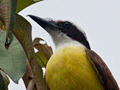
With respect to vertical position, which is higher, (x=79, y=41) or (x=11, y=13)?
(x=11, y=13)

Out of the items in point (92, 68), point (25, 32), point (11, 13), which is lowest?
point (92, 68)

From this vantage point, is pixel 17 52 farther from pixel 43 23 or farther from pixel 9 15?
pixel 43 23

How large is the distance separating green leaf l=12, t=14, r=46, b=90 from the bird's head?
2.99 ft

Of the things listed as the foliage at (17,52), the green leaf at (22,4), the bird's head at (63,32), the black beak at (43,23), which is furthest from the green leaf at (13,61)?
the bird's head at (63,32)

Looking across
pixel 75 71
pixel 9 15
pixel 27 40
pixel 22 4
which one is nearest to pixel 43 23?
pixel 22 4

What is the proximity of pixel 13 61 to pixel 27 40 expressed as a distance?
0.23 metres

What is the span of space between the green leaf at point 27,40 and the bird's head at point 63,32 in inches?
35.9

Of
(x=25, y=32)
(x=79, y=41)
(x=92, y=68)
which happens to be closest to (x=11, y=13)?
(x=25, y=32)

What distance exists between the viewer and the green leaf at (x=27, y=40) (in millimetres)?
1372

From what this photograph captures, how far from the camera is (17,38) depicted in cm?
146

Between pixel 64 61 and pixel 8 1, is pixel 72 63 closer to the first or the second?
pixel 64 61

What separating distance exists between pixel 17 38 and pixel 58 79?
24.9 inches

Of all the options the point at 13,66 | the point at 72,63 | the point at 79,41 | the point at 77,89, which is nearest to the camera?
the point at 13,66

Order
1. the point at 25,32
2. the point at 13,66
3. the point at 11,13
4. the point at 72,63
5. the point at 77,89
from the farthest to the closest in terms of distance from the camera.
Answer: the point at 72,63
the point at 77,89
the point at 25,32
the point at 13,66
the point at 11,13
